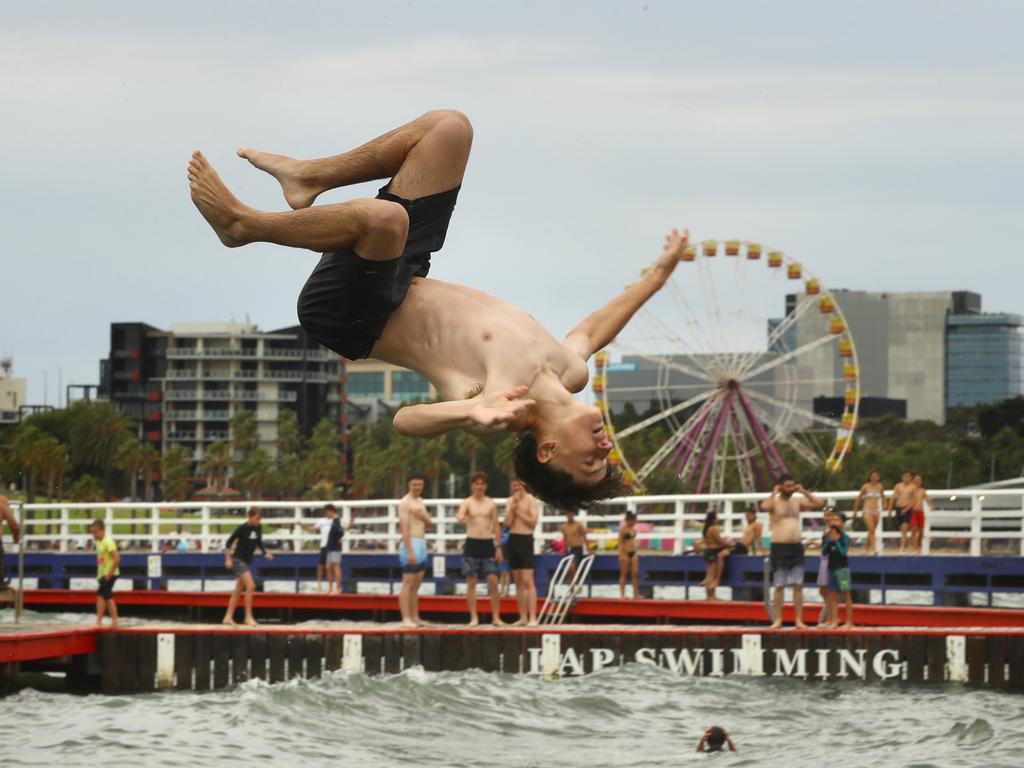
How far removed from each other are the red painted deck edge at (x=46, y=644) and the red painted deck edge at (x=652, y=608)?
5670 mm

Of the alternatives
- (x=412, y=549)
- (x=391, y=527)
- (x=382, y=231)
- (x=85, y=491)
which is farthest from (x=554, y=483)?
(x=85, y=491)

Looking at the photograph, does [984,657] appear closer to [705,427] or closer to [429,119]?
[429,119]

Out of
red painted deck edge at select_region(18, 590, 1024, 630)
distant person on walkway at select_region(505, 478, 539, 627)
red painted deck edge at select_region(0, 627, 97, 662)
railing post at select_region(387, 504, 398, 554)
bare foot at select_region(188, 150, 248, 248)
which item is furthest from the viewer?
railing post at select_region(387, 504, 398, 554)

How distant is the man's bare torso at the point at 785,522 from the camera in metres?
18.7

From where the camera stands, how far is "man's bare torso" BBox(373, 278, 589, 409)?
6.41m

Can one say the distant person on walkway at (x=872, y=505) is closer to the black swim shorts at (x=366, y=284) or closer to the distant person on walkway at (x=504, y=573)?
the distant person on walkway at (x=504, y=573)

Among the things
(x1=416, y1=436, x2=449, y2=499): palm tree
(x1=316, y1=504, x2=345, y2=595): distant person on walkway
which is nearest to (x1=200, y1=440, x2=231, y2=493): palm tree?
(x1=416, y1=436, x2=449, y2=499): palm tree

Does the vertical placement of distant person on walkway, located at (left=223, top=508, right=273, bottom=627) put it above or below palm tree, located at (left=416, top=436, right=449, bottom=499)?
below

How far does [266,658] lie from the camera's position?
1908cm

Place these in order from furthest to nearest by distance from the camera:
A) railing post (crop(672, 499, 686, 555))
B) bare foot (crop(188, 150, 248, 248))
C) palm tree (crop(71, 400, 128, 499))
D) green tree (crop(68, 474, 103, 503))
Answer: palm tree (crop(71, 400, 128, 499))
green tree (crop(68, 474, 103, 503))
railing post (crop(672, 499, 686, 555))
bare foot (crop(188, 150, 248, 248))

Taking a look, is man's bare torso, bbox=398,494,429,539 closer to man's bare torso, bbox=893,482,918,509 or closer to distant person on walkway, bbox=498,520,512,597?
distant person on walkway, bbox=498,520,512,597

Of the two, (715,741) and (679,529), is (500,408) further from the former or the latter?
(679,529)

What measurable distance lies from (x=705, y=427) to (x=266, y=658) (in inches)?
1272

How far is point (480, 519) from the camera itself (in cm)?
2005
